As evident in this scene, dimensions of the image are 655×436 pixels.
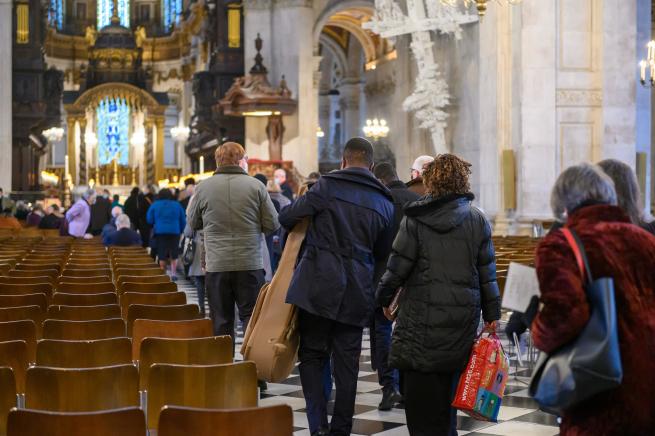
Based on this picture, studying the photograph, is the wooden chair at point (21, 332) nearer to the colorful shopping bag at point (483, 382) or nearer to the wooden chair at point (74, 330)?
the wooden chair at point (74, 330)

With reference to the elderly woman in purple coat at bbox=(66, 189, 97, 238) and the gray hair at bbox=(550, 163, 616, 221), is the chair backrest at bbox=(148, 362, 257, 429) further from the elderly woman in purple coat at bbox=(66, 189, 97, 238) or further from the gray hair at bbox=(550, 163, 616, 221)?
the elderly woman in purple coat at bbox=(66, 189, 97, 238)

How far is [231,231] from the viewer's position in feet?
25.2

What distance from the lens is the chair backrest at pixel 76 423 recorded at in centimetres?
354

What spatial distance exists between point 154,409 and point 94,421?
1183mm

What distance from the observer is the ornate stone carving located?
17500 millimetres

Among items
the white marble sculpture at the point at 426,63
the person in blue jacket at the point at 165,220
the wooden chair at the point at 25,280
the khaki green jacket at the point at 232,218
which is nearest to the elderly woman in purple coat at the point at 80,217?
the person in blue jacket at the point at 165,220

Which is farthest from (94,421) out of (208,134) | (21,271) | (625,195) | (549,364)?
(208,134)

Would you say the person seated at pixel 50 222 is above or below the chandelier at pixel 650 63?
below

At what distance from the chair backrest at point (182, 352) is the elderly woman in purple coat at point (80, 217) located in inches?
534

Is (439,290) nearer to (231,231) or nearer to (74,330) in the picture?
(74,330)

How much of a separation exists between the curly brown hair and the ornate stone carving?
12530 millimetres

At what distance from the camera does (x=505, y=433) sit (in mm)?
6625

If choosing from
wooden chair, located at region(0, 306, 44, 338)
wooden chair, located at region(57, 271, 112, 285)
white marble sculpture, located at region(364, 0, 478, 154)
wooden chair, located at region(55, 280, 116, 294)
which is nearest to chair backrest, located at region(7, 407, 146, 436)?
wooden chair, located at region(0, 306, 44, 338)

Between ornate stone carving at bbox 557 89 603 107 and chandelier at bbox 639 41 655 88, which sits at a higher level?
chandelier at bbox 639 41 655 88
